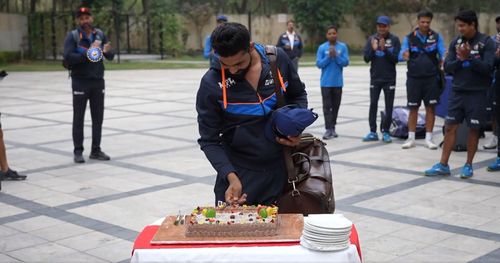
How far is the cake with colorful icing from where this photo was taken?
3477mm

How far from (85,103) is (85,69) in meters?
0.47

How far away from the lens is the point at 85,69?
31.6 ft

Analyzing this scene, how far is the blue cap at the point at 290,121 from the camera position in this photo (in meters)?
3.80

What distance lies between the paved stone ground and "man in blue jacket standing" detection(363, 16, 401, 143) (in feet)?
1.72

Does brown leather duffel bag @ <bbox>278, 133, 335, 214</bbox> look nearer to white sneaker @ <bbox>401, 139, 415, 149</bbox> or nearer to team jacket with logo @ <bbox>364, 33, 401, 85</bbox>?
white sneaker @ <bbox>401, 139, 415, 149</bbox>

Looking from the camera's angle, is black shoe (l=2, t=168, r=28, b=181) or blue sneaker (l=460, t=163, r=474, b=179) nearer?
blue sneaker (l=460, t=163, r=474, b=179)

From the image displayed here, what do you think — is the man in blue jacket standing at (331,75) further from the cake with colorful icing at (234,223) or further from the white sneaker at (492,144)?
the cake with colorful icing at (234,223)

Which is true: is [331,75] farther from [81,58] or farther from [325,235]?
[325,235]

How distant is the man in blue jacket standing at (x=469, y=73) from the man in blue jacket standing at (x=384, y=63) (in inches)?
101

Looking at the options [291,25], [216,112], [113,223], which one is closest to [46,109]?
[291,25]

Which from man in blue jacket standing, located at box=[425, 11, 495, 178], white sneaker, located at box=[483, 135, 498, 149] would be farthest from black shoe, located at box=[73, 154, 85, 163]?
white sneaker, located at box=[483, 135, 498, 149]

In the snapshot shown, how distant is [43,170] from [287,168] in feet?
19.8

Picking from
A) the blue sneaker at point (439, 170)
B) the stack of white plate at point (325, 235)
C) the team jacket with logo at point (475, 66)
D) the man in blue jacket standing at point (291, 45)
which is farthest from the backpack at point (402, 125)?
the stack of white plate at point (325, 235)

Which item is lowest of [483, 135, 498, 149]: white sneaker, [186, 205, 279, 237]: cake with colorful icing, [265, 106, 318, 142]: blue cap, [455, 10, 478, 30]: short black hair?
[483, 135, 498, 149]: white sneaker
